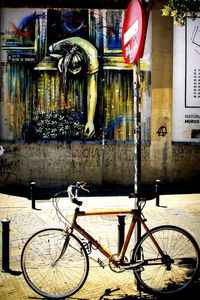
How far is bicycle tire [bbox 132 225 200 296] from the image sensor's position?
447cm

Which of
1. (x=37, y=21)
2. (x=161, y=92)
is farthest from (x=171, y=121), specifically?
(x=37, y=21)

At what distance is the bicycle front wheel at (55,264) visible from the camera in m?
4.40

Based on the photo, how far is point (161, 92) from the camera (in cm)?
1292

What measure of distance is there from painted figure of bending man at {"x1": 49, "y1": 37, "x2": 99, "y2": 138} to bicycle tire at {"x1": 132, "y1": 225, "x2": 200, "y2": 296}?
8353 millimetres

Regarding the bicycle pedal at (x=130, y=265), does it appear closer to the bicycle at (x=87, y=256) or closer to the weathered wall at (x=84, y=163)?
the bicycle at (x=87, y=256)

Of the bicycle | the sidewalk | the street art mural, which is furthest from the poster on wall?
the bicycle

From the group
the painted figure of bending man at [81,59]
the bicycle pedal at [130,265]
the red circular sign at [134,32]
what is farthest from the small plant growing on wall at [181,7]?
the painted figure of bending man at [81,59]

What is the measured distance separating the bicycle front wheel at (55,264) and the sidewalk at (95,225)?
6.8 inches

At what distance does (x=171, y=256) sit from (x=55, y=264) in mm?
1578

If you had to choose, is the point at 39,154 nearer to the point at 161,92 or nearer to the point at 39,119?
the point at 39,119

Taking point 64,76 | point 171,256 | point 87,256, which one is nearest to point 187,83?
point 64,76

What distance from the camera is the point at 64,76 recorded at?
1288 centimetres

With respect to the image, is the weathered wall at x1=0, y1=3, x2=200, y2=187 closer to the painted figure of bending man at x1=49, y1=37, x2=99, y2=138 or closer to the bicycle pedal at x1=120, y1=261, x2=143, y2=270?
the painted figure of bending man at x1=49, y1=37, x2=99, y2=138

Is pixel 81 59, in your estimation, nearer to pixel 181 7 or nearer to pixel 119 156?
pixel 119 156
